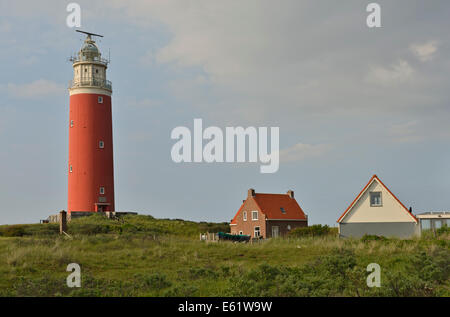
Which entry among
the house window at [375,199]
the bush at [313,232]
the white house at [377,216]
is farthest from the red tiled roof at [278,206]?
the house window at [375,199]

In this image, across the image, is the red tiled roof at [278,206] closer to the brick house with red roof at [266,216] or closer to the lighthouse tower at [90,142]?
the brick house with red roof at [266,216]

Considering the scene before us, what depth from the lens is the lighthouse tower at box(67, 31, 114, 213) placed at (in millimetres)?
53062

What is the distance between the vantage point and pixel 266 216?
168 feet

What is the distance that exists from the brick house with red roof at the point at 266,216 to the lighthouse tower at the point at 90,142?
1396 cm

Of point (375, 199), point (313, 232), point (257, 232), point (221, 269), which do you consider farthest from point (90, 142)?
point (221, 269)

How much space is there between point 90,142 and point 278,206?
2044 cm

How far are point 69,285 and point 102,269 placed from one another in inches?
237

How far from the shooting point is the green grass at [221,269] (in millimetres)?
15875

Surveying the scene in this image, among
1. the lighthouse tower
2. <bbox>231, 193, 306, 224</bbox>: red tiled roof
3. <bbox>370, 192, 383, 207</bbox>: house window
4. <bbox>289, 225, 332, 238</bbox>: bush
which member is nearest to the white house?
<bbox>370, 192, 383, 207</bbox>: house window

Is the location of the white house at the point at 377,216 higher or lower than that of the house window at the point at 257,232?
higher

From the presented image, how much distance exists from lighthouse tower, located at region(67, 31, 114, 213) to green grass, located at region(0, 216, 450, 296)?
18561 millimetres

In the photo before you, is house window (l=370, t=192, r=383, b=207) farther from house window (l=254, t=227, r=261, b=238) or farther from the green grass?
house window (l=254, t=227, r=261, b=238)

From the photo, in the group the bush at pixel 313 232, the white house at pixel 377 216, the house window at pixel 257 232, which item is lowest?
the house window at pixel 257 232
